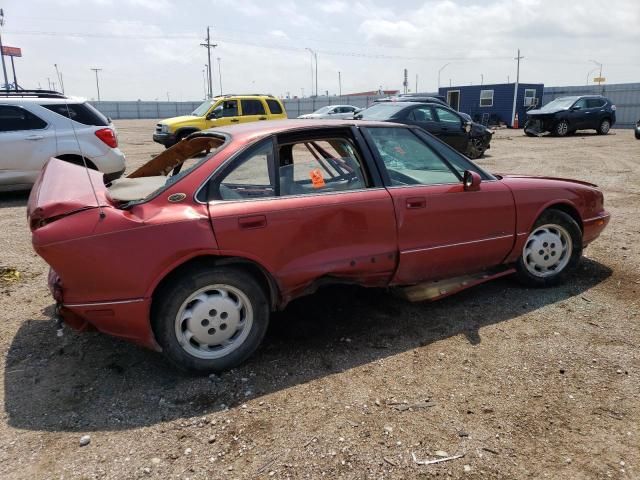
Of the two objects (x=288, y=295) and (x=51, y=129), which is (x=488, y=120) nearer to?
(x=51, y=129)

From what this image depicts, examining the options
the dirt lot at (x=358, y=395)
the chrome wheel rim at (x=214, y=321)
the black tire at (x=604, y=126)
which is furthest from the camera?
the black tire at (x=604, y=126)

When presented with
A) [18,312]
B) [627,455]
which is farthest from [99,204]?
[627,455]

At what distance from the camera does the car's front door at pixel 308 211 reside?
121 inches

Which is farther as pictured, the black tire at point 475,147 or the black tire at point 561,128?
the black tire at point 561,128

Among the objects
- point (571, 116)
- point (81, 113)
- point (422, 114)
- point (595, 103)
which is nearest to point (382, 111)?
point (422, 114)

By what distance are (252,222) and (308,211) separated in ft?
1.29

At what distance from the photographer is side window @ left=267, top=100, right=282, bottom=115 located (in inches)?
648

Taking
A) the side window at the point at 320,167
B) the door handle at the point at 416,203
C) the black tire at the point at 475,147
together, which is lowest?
the black tire at the point at 475,147

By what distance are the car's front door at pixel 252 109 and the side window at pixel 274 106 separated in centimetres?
33

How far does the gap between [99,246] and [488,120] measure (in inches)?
1317

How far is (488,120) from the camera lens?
32.8m

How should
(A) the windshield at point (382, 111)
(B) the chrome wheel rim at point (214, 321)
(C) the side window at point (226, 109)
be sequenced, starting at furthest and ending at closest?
(C) the side window at point (226, 109) → (A) the windshield at point (382, 111) → (B) the chrome wheel rim at point (214, 321)

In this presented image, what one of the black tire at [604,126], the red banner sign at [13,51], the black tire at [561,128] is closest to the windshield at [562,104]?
the black tire at [561,128]

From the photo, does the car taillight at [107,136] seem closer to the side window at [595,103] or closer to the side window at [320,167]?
the side window at [320,167]
